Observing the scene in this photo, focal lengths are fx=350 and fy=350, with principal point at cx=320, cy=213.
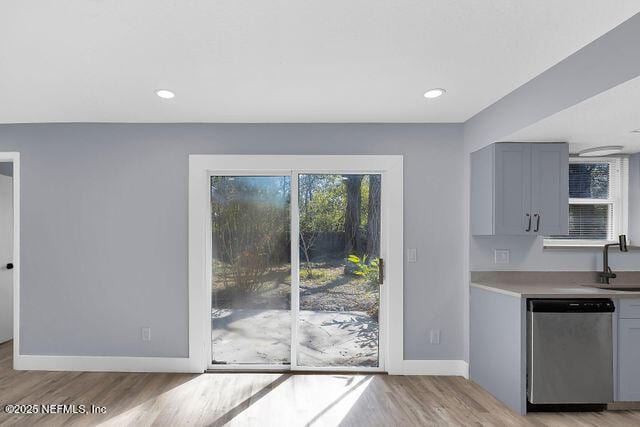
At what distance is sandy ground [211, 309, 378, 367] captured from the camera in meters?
3.41

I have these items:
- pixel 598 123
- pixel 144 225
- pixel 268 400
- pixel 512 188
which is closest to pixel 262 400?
pixel 268 400

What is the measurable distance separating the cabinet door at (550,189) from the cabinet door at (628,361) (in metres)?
0.83

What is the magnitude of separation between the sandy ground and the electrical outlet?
518 millimetres

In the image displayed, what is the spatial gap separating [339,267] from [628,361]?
2359 millimetres

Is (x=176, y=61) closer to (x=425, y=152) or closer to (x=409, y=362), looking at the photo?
(x=425, y=152)

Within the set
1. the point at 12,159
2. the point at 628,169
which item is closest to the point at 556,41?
the point at 628,169

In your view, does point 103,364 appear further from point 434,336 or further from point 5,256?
point 434,336

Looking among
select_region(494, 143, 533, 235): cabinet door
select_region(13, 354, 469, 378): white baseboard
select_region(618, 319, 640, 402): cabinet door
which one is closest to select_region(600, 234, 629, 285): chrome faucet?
select_region(618, 319, 640, 402): cabinet door

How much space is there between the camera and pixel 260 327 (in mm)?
3428

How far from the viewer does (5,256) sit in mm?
4184

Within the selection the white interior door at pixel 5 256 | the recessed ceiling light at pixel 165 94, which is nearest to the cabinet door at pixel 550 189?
the recessed ceiling light at pixel 165 94

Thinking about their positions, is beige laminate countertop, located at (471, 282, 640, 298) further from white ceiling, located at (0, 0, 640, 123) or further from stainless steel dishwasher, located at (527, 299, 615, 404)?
white ceiling, located at (0, 0, 640, 123)

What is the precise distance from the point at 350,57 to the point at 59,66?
5.91 ft

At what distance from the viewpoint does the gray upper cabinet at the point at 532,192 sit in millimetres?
2947
